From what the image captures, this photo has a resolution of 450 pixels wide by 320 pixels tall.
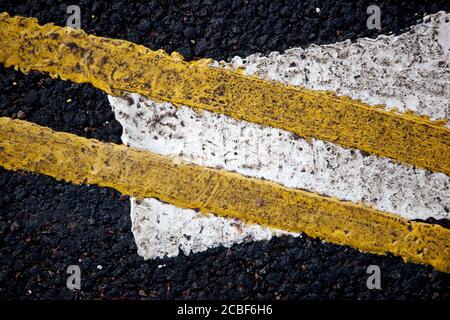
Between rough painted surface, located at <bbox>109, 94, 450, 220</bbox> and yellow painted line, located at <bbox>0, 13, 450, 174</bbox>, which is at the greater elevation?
yellow painted line, located at <bbox>0, 13, 450, 174</bbox>

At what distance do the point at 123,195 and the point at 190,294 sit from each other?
0.49 m

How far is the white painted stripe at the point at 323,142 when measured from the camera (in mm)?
1605

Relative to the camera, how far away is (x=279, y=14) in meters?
1.65

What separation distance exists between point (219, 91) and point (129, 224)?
65cm

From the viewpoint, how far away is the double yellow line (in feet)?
5.23

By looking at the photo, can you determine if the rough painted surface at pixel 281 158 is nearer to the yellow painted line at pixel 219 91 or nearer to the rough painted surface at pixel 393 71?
the yellow painted line at pixel 219 91

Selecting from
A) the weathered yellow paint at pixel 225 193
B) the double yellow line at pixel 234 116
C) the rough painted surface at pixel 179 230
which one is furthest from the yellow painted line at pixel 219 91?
the rough painted surface at pixel 179 230

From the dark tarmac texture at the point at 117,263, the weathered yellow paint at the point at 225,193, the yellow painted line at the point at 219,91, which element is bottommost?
the dark tarmac texture at the point at 117,263

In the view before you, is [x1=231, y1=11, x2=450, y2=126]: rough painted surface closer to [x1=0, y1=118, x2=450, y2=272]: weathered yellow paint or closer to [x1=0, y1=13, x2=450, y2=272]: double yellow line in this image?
[x1=0, y1=13, x2=450, y2=272]: double yellow line

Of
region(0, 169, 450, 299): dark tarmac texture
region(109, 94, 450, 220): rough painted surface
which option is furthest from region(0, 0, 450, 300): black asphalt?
region(109, 94, 450, 220): rough painted surface

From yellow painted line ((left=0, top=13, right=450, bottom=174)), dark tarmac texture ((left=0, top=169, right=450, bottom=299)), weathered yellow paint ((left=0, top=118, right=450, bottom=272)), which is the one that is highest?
yellow painted line ((left=0, top=13, right=450, bottom=174))

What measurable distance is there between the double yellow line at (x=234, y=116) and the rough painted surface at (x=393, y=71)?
0.15 feet

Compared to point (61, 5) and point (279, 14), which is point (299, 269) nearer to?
point (279, 14)
